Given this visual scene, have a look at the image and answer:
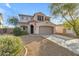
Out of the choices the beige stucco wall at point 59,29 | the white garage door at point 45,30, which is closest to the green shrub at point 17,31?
the white garage door at point 45,30

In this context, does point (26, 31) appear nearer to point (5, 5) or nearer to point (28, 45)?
point (28, 45)

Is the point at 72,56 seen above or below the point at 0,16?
below

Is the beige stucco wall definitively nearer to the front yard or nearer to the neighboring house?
the neighboring house

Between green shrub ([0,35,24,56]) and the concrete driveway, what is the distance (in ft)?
0.38

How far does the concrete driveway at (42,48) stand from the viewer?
2.39 metres

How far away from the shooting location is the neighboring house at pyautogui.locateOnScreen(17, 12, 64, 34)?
2432 millimetres

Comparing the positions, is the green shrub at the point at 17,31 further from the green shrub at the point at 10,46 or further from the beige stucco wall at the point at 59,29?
the beige stucco wall at the point at 59,29

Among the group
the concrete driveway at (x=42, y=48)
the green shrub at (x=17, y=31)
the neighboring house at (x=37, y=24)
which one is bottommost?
the concrete driveway at (x=42, y=48)

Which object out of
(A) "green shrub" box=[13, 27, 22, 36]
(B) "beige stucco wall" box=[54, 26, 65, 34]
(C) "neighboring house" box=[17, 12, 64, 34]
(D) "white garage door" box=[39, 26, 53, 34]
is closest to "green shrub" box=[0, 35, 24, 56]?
(A) "green shrub" box=[13, 27, 22, 36]

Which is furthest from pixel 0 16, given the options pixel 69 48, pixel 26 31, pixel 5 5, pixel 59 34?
pixel 69 48

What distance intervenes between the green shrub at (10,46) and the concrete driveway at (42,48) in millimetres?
117

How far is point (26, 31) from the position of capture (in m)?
2.46

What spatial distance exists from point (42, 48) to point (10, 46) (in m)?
0.42

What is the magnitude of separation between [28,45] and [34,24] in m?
0.30
